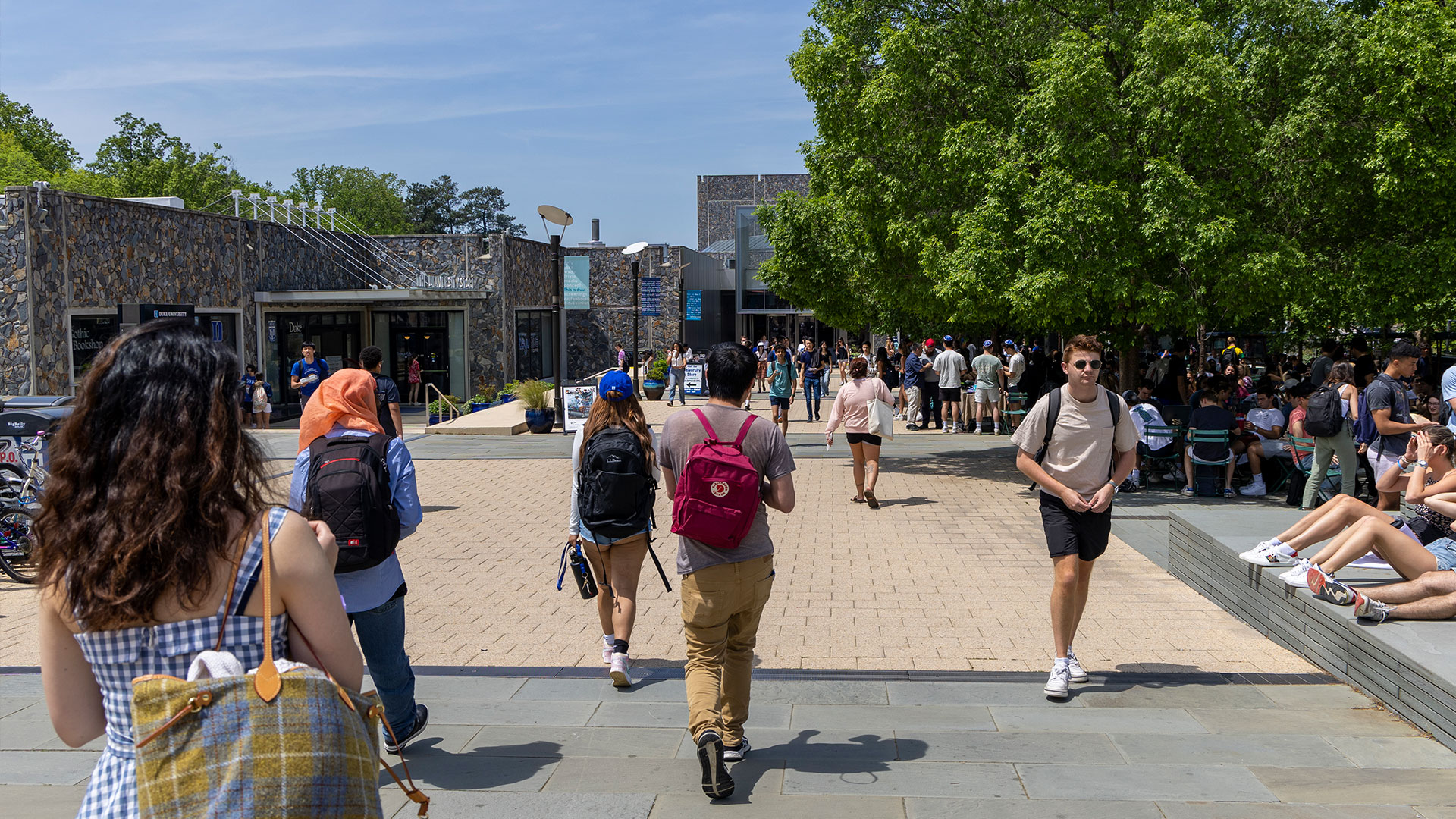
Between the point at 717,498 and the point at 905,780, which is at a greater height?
the point at 717,498

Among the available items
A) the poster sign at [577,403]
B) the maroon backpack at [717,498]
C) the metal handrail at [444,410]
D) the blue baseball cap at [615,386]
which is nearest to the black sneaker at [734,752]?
the maroon backpack at [717,498]

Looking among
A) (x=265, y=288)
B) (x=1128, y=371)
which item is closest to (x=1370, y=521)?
(x=1128, y=371)

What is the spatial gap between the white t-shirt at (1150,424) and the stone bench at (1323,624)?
4.10 m

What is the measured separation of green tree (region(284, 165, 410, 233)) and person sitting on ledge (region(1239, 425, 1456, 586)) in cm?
9731

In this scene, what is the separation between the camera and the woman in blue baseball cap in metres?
5.35

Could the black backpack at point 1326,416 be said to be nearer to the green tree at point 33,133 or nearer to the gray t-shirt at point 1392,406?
the gray t-shirt at point 1392,406

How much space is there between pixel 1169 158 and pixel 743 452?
940 cm

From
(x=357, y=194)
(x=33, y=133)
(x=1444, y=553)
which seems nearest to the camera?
(x=1444, y=553)

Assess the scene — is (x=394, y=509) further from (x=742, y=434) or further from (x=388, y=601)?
(x=742, y=434)

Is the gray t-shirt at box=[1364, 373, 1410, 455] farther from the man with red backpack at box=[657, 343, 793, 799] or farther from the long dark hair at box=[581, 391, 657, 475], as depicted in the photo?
the man with red backpack at box=[657, 343, 793, 799]

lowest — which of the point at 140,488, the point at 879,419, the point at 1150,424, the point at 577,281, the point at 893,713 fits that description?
the point at 893,713

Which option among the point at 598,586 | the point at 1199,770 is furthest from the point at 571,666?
the point at 1199,770

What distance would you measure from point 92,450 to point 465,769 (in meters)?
2.85

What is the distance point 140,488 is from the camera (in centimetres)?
Result: 194
